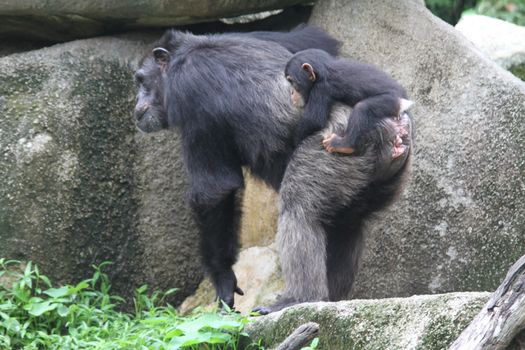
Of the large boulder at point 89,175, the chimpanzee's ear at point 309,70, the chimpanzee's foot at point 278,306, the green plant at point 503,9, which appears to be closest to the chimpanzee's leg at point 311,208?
the chimpanzee's foot at point 278,306

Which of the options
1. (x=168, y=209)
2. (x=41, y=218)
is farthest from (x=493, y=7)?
(x=41, y=218)

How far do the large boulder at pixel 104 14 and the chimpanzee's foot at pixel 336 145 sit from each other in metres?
1.86

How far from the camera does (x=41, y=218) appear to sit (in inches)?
298

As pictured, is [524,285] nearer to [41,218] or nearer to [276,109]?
[276,109]

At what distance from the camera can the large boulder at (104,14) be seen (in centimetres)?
770

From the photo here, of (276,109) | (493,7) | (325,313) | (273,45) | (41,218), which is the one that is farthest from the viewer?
(493,7)

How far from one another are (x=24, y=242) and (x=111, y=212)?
742mm

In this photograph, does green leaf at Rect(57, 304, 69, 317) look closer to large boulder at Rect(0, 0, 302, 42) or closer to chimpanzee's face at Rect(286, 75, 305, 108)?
chimpanzee's face at Rect(286, 75, 305, 108)

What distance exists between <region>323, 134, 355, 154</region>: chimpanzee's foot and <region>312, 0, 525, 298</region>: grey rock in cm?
105

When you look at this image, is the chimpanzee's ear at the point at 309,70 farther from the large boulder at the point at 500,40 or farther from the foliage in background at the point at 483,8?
the foliage in background at the point at 483,8

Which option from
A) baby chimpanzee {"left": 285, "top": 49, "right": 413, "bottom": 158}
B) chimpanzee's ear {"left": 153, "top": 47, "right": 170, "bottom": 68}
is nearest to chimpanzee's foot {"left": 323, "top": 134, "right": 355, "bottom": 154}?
baby chimpanzee {"left": 285, "top": 49, "right": 413, "bottom": 158}

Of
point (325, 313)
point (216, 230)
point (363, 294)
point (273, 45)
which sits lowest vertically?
point (363, 294)

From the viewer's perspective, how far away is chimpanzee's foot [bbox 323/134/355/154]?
6334 millimetres

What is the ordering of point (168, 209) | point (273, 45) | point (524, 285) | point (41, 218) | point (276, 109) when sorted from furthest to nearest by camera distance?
1. point (168, 209)
2. point (41, 218)
3. point (273, 45)
4. point (276, 109)
5. point (524, 285)
